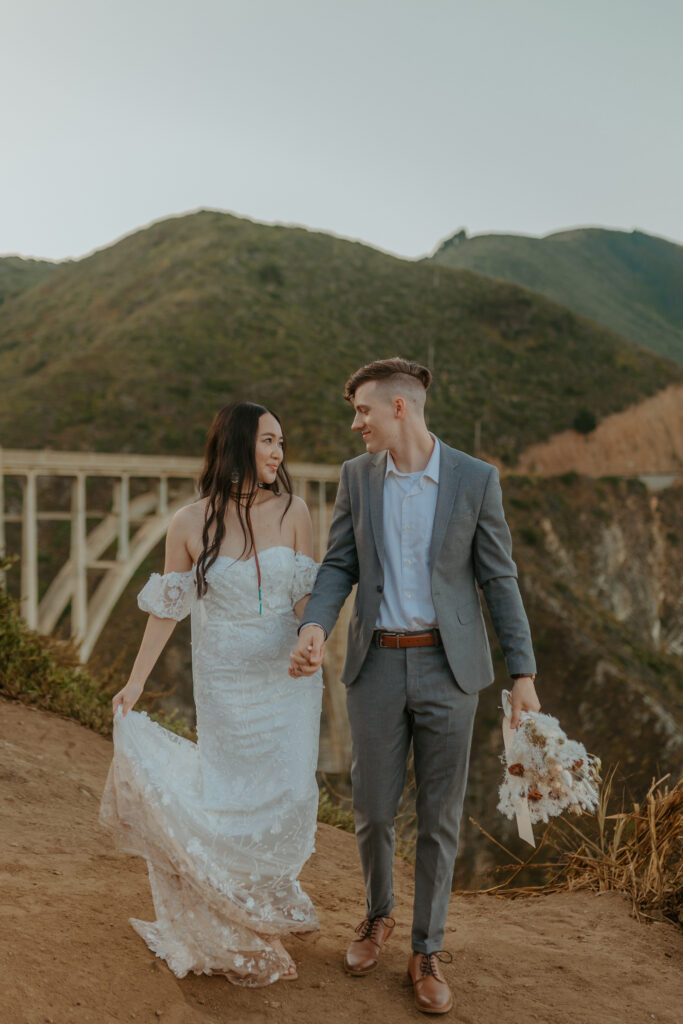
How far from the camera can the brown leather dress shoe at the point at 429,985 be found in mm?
2652

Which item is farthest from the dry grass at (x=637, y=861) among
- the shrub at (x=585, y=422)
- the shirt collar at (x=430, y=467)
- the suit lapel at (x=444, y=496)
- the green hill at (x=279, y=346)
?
the shrub at (x=585, y=422)

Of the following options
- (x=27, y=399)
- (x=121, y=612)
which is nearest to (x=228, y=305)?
(x=27, y=399)

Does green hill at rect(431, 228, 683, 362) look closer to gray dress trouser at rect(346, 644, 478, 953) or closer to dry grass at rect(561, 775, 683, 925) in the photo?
dry grass at rect(561, 775, 683, 925)

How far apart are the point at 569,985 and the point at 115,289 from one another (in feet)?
165

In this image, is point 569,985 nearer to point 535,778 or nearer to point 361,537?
point 535,778

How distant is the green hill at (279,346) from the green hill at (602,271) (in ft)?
95.9

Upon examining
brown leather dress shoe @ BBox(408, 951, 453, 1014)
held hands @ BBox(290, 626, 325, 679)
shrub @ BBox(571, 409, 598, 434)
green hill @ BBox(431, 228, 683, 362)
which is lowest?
brown leather dress shoe @ BBox(408, 951, 453, 1014)

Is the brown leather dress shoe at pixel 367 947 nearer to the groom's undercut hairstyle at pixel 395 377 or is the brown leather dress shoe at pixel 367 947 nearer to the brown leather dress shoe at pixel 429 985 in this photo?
the brown leather dress shoe at pixel 429 985

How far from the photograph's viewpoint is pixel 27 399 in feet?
109

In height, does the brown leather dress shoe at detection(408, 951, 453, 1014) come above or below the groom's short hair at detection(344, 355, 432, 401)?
below

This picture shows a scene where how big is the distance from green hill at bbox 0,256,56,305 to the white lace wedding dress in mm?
60284

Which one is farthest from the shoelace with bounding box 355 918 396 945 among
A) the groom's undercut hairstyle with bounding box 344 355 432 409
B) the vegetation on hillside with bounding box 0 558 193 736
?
the vegetation on hillside with bounding box 0 558 193 736

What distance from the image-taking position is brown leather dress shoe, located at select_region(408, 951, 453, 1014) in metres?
2.65

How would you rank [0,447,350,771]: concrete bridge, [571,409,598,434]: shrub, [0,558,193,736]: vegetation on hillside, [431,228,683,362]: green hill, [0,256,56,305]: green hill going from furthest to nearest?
[431,228,683,362]: green hill → [0,256,56,305]: green hill → [571,409,598,434]: shrub → [0,447,350,771]: concrete bridge → [0,558,193,736]: vegetation on hillside
